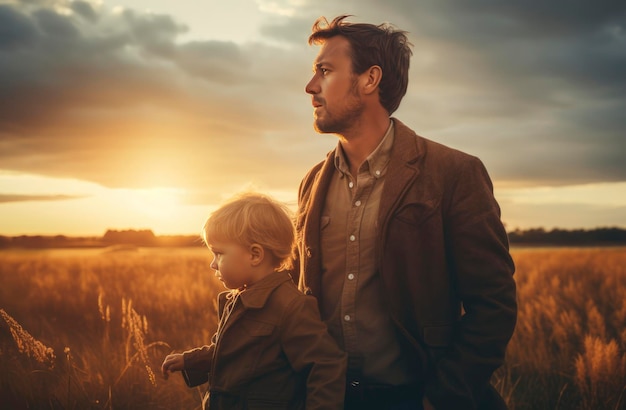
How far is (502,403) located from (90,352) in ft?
13.4

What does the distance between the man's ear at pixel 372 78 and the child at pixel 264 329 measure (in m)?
0.88

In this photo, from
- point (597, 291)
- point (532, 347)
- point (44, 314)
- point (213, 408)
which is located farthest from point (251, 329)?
point (597, 291)

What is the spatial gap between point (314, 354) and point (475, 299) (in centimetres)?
82

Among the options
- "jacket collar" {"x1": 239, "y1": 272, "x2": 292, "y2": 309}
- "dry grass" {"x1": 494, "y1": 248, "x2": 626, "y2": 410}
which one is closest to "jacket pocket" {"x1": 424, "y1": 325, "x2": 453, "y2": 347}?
"jacket collar" {"x1": 239, "y1": 272, "x2": 292, "y2": 309}

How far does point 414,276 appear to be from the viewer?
287 centimetres

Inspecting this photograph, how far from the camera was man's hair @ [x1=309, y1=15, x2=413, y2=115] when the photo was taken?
3.39m

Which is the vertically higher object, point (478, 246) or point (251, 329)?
point (478, 246)

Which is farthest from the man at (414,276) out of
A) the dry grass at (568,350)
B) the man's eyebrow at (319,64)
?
the dry grass at (568,350)

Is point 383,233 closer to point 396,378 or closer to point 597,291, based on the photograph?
point 396,378

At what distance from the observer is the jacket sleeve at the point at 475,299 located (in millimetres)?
2820

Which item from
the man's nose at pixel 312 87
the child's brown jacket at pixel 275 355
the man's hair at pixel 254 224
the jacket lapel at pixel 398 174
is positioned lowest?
the child's brown jacket at pixel 275 355

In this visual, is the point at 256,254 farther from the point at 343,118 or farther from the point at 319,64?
the point at 319,64

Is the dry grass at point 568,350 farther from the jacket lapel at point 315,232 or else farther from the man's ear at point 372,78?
the man's ear at point 372,78

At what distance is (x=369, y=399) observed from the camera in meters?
2.90
